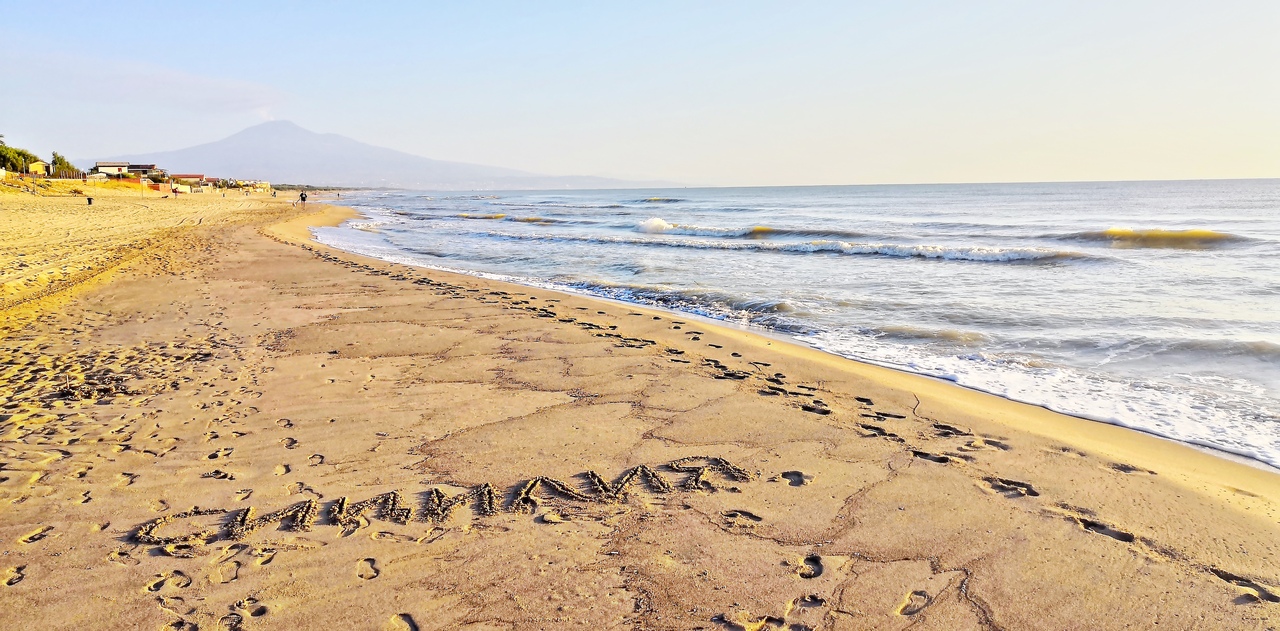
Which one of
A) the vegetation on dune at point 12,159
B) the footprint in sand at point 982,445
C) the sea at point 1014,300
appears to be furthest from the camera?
the vegetation on dune at point 12,159

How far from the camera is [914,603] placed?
8.44ft

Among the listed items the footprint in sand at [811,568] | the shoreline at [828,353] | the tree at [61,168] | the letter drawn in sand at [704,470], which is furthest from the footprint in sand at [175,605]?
the tree at [61,168]

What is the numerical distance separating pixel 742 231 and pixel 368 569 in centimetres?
2614

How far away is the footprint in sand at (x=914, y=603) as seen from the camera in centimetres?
252

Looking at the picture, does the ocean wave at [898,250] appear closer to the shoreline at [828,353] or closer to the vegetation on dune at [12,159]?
the shoreline at [828,353]

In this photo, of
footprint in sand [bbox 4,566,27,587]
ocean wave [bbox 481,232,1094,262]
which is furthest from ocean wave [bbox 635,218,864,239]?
footprint in sand [bbox 4,566,27,587]

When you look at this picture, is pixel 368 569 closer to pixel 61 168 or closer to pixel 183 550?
pixel 183 550

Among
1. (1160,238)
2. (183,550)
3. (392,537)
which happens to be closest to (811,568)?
(392,537)

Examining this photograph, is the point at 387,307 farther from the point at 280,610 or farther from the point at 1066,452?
the point at 1066,452

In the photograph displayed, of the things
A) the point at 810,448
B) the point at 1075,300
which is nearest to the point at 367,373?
the point at 810,448

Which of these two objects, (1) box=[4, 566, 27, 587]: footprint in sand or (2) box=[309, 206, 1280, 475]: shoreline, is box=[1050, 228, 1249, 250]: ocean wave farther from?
(1) box=[4, 566, 27, 587]: footprint in sand

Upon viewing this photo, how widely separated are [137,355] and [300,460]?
3609 millimetres

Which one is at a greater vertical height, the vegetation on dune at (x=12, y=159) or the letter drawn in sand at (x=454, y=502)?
the vegetation on dune at (x=12, y=159)

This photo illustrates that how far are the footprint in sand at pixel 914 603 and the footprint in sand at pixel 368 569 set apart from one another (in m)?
2.15
